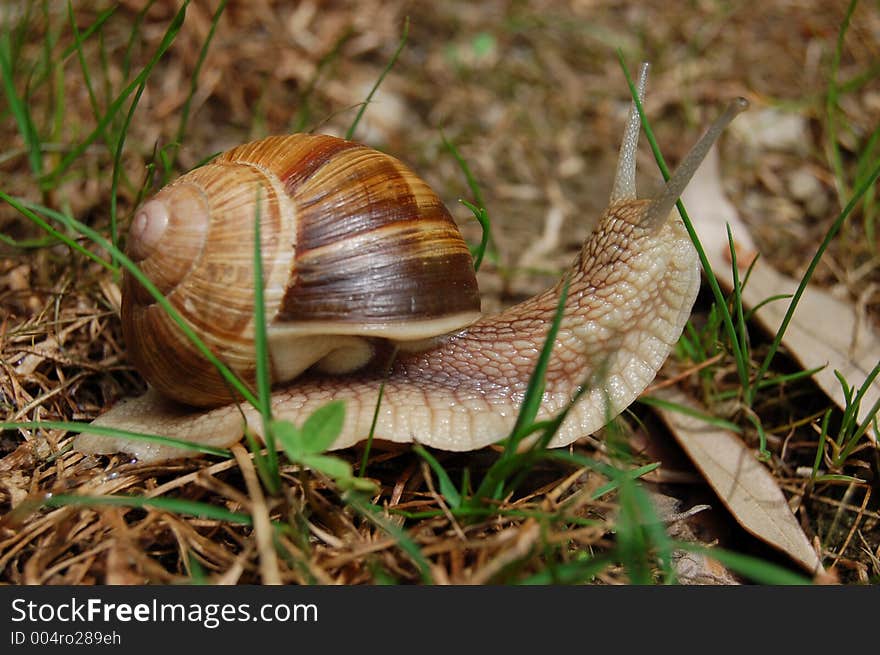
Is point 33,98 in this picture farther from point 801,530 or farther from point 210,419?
point 801,530

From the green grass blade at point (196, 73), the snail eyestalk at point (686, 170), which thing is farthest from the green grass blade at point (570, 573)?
the green grass blade at point (196, 73)

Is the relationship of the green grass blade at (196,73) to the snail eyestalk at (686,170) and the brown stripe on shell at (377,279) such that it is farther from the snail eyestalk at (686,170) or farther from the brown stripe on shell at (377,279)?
the snail eyestalk at (686,170)

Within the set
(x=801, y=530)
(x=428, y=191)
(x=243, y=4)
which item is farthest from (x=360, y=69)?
(x=801, y=530)

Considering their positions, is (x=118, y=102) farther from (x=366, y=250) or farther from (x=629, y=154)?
(x=629, y=154)

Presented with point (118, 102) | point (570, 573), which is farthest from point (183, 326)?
point (570, 573)

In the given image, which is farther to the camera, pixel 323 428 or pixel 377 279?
pixel 377 279

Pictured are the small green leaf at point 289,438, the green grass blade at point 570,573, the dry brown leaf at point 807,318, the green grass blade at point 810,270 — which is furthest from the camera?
the dry brown leaf at point 807,318
